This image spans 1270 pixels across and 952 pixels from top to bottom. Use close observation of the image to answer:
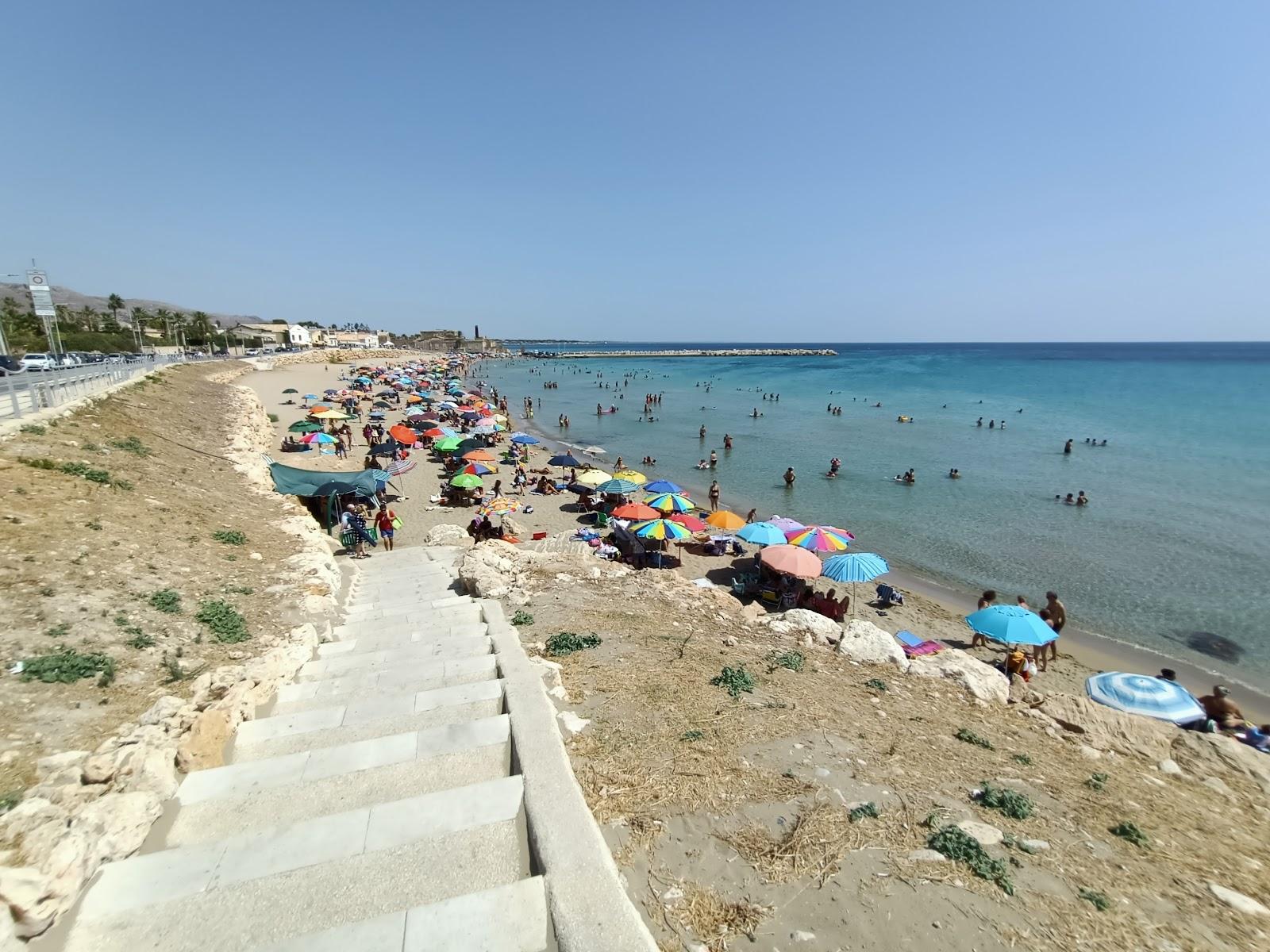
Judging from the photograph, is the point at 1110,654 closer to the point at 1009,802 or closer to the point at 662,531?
the point at 662,531

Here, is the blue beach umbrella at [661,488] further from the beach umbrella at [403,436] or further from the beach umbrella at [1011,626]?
the beach umbrella at [403,436]

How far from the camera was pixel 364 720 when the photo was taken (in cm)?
480

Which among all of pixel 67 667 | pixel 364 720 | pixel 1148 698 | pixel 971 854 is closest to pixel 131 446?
pixel 67 667

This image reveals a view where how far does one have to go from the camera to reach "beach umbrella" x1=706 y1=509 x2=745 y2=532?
1480cm

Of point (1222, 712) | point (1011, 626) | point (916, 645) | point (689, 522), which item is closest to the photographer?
point (1222, 712)

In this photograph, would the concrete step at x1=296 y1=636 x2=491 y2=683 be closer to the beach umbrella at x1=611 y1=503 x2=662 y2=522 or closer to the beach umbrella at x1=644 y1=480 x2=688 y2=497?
the beach umbrella at x1=611 y1=503 x2=662 y2=522

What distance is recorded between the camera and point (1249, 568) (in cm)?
1648

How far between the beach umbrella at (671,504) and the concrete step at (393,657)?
8.91 m

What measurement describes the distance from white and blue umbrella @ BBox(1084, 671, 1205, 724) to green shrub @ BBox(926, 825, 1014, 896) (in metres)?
6.62

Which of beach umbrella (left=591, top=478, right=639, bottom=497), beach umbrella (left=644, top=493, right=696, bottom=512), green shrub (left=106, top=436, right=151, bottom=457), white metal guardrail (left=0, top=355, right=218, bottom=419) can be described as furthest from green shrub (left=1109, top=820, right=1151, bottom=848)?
white metal guardrail (left=0, top=355, right=218, bottom=419)

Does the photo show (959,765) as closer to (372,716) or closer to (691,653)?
(691,653)

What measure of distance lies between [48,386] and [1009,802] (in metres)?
23.5

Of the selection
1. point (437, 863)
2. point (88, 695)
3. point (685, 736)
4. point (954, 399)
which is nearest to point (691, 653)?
point (685, 736)

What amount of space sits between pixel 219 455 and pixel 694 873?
61.9 ft
